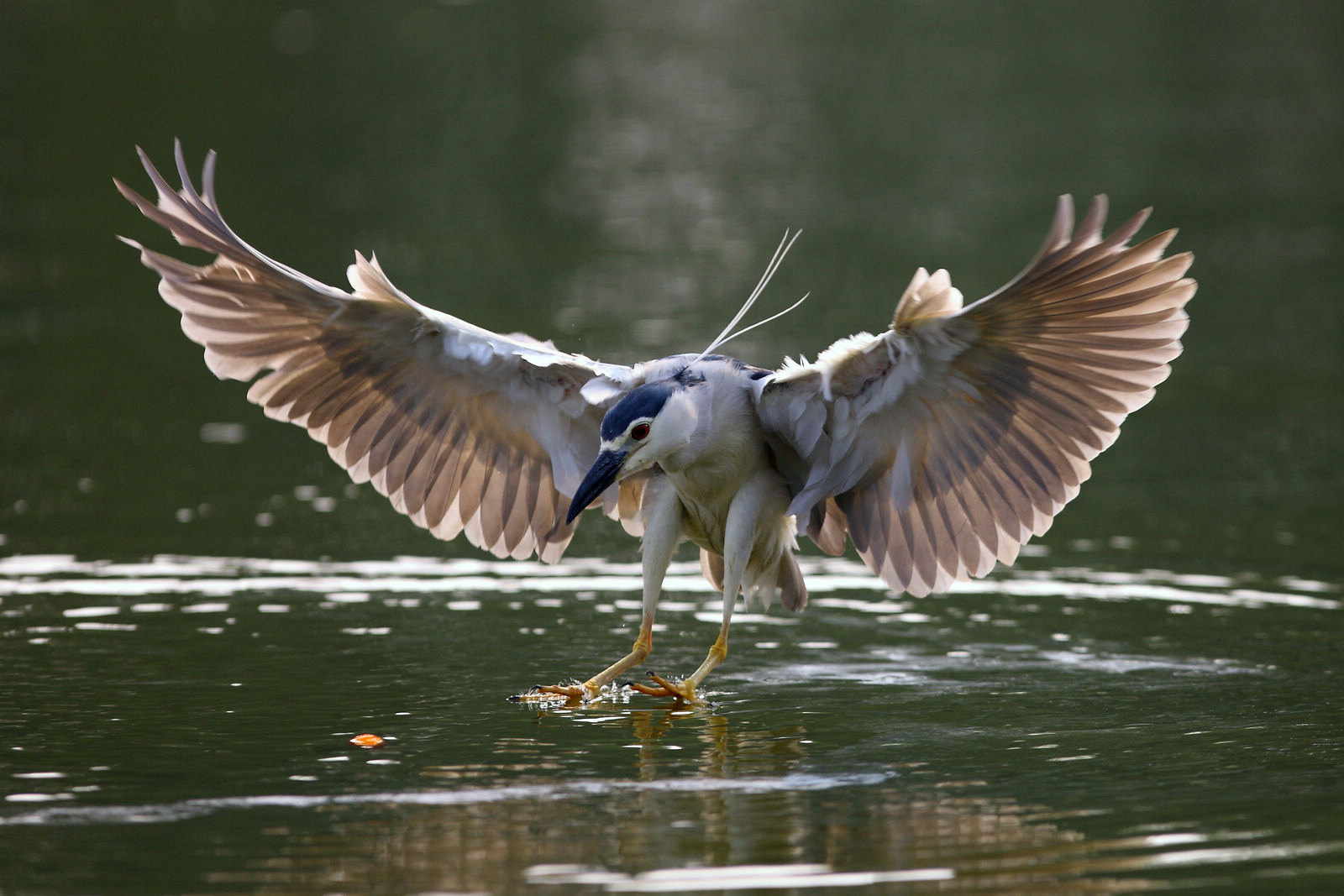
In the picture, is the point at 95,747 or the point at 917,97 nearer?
the point at 95,747

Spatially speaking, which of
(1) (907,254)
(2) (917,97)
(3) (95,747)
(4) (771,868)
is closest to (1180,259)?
(4) (771,868)

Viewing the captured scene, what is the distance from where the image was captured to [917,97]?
28.8 meters

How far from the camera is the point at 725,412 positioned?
7.51 meters

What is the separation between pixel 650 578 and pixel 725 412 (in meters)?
0.82

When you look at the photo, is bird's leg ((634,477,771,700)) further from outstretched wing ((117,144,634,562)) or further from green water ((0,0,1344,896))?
outstretched wing ((117,144,634,562))

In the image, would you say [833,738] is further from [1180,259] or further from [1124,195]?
[1124,195]

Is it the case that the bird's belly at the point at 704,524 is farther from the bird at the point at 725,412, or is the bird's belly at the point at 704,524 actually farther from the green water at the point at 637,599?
the green water at the point at 637,599

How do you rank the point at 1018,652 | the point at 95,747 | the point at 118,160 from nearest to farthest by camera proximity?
1. the point at 95,747
2. the point at 1018,652
3. the point at 118,160

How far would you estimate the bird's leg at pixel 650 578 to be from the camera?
7539 millimetres

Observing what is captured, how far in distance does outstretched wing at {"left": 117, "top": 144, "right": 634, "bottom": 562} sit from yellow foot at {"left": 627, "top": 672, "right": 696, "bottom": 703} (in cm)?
108

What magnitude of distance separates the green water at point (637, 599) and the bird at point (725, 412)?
0.58 metres

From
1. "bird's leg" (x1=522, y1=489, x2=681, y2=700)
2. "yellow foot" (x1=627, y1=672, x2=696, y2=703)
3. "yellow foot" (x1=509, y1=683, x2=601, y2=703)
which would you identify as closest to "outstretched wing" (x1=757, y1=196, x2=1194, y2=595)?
"bird's leg" (x1=522, y1=489, x2=681, y2=700)

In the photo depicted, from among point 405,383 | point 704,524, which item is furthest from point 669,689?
point 405,383

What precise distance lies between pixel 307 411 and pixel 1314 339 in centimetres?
940
